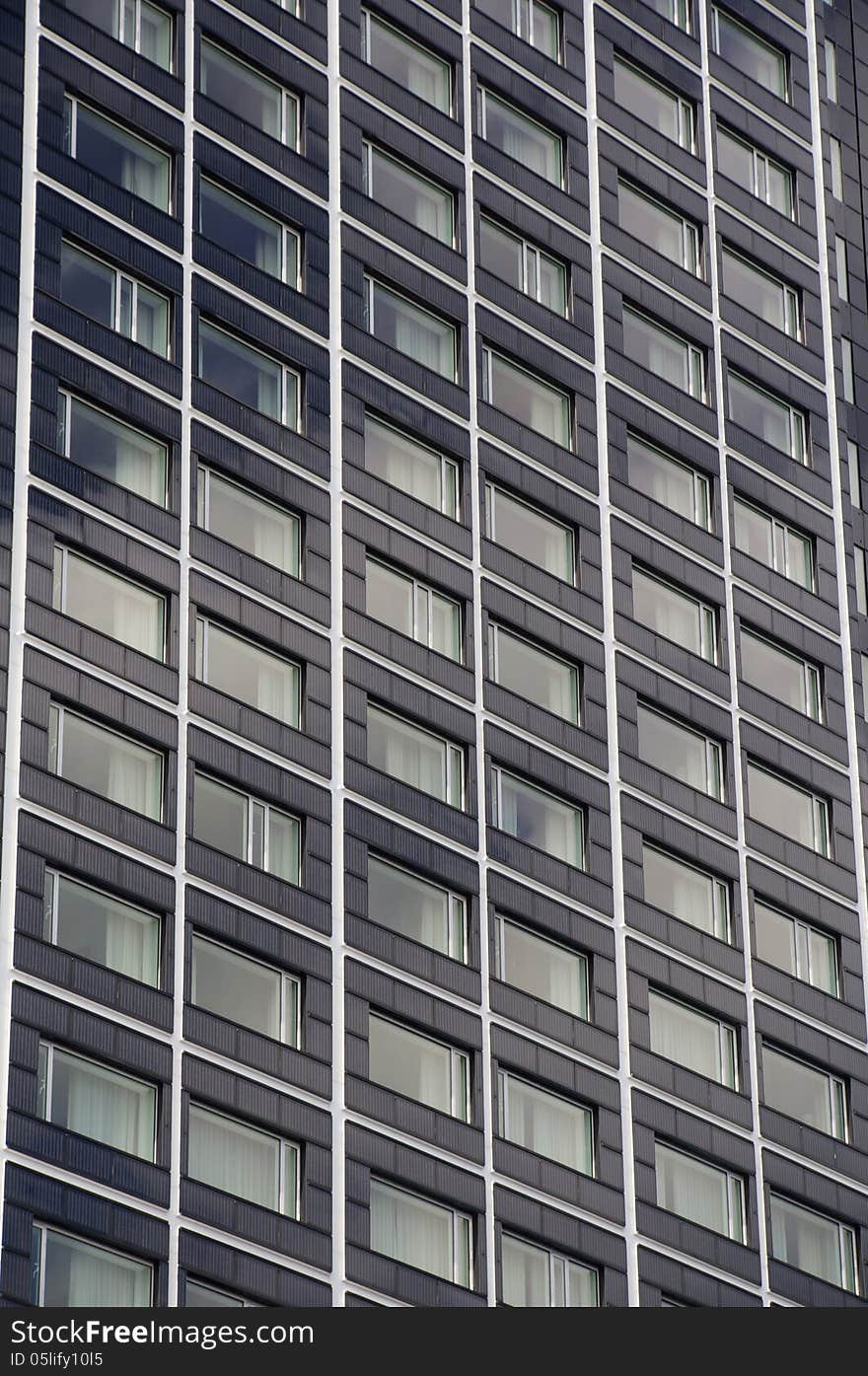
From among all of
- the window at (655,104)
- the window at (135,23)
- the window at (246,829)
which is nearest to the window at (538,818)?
the window at (246,829)

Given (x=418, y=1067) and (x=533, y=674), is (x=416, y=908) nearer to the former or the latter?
(x=418, y=1067)

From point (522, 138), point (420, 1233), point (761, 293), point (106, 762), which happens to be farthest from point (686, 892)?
point (522, 138)

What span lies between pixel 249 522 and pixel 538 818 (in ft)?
40.6

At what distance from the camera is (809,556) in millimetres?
119312

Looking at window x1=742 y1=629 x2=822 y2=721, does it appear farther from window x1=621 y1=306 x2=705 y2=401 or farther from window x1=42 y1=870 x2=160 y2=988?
window x1=42 y1=870 x2=160 y2=988

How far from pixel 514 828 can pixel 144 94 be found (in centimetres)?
2312

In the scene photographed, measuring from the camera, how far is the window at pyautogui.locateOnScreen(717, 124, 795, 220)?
122188mm

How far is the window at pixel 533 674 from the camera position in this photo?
10669cm

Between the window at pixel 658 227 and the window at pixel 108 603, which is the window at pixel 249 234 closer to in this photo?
the window at pixel 108 603

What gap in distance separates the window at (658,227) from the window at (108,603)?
88.1 ft

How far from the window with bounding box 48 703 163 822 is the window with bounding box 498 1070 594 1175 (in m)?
13.2

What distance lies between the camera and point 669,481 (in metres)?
115

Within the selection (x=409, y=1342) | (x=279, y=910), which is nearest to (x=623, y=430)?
(x=279, y=910)

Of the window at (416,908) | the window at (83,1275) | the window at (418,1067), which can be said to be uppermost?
the window at (416,908)
